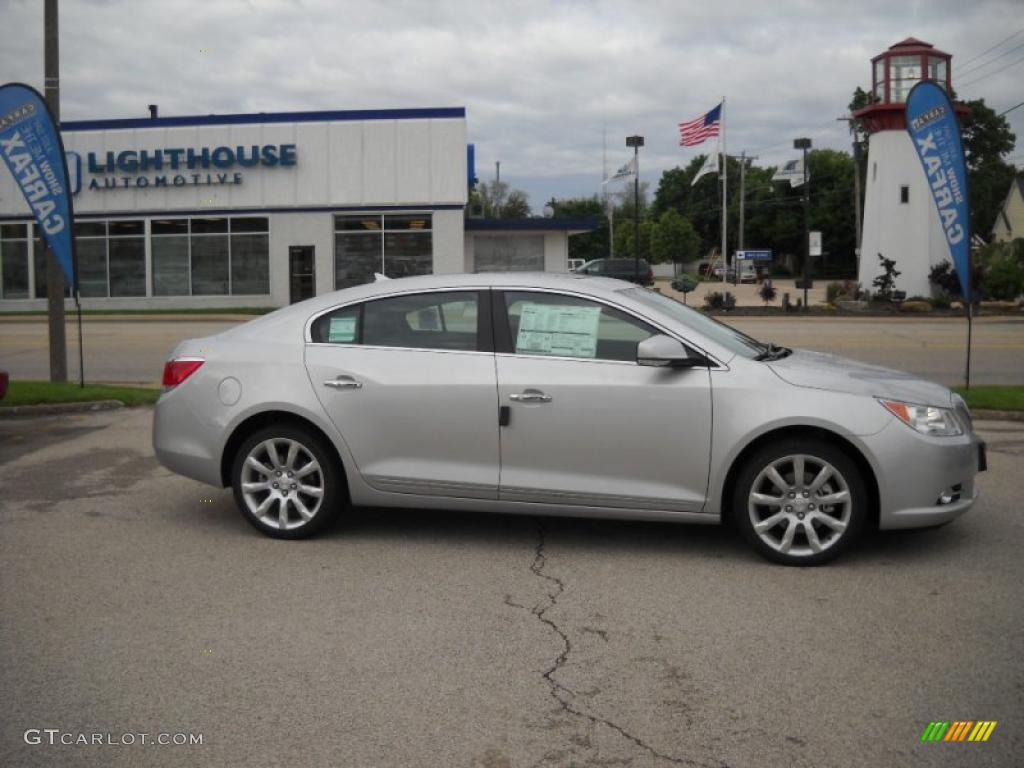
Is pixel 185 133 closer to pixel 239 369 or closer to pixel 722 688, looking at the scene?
pixel 239 369

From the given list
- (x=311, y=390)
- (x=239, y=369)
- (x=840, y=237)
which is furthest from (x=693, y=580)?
(x=840, y=237)

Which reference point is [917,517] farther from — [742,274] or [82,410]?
[742,274]

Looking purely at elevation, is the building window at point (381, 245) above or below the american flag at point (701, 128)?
below

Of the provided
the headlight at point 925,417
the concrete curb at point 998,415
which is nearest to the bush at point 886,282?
the concrete curb at point 998,415

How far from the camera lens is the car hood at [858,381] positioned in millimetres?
5980

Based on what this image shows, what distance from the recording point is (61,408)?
477 inches

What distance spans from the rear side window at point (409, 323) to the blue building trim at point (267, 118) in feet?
103

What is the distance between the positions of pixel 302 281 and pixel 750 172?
77934 millimetres

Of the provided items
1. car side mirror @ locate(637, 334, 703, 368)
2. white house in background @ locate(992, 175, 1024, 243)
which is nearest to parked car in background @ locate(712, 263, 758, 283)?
white house in background @ locate(992, 175, 1024, 243)

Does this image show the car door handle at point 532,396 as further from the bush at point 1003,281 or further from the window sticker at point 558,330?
the bush at point 1003,281

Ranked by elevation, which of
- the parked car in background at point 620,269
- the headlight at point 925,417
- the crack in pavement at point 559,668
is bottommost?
the crack in pavement at point 559,668

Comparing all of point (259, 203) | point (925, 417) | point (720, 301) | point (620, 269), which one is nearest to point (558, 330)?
point (925, 417)

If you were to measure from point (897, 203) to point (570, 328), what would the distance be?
38.6m

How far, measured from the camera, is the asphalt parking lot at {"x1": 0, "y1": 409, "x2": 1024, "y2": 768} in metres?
3.88
